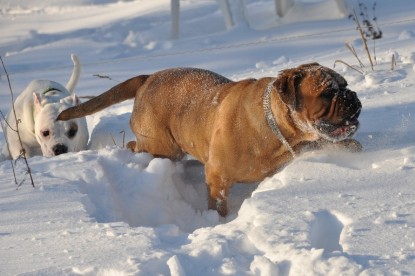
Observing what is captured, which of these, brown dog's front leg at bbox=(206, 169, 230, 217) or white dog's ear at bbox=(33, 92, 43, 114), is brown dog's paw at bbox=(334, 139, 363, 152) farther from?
white dog's ear at bbox=(33, 92, 43, 114)

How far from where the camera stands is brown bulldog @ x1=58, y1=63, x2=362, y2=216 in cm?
389

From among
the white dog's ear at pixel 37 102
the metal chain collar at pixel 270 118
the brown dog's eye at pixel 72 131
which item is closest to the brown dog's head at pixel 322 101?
the metal chain collar at pixel 270 118

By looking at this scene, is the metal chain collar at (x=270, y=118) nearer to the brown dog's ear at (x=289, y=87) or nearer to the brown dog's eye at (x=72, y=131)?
the brown dog's ear at (x=289, y=87)

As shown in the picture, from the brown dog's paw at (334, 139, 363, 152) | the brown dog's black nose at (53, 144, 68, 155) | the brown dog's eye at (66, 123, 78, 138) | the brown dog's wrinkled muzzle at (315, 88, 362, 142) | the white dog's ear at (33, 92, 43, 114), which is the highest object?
the brown dog's wrinkled muzzle at (315, 88, 362, 142)

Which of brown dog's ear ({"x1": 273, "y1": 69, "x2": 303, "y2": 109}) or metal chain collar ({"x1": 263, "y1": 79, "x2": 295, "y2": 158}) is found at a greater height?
brown dog's ear ({"x1": 273, "y1": 69, "x2": 303, "y2": 109})

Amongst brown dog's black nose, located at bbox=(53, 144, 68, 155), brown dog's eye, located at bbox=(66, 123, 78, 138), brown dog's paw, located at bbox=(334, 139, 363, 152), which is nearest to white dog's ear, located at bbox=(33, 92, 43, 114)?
brown dog's eye, located at bbox=(66, 123, 78, 138)

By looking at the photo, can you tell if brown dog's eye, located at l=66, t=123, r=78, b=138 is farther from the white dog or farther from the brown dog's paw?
the brown dog's paw

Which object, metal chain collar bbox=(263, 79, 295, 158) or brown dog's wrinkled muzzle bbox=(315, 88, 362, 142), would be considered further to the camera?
metal chain collar bbox=(263, 79, 295, 158)

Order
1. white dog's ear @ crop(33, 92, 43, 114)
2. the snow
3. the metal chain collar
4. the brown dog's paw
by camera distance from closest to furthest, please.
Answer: the snow → the metal chain collar → the brown dog's paw → white dog's ear @ crop(33, 92, 43, 114)

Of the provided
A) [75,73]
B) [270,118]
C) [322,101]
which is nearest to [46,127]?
[75,73]

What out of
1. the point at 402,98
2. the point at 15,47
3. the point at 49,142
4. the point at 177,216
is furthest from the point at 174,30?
the point at 177,216

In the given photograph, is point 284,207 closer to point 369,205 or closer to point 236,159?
point 369,205

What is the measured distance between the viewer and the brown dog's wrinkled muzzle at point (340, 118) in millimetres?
3857

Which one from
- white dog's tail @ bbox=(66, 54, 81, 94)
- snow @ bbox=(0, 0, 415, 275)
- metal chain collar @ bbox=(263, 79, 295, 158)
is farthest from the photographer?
white dog's tail @ bbox=(66, 54, 81, 94)
